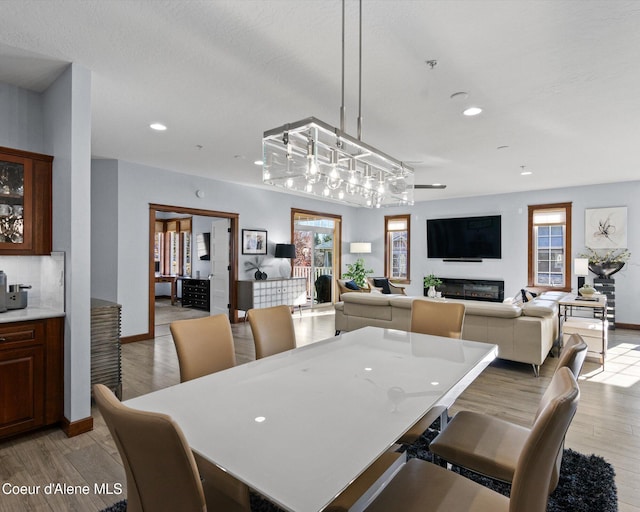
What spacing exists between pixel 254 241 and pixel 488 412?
206 inches

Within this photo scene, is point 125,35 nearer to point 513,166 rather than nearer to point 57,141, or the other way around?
point 57,141

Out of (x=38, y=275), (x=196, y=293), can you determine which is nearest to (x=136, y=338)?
(x=38, y=275)

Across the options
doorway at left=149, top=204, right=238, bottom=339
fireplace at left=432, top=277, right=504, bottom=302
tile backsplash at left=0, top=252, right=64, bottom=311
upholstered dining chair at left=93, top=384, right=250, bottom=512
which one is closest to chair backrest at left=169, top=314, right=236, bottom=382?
upholstered dining chair at left=93, top=384, right=250, bottom=512

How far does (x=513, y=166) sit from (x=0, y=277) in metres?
6.07

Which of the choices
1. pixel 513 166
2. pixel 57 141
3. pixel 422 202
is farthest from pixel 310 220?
pixel 57 141

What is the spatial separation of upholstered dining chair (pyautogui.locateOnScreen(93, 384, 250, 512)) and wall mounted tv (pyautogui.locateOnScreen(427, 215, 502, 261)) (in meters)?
8.15

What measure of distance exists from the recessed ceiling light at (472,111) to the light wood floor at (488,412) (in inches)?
103

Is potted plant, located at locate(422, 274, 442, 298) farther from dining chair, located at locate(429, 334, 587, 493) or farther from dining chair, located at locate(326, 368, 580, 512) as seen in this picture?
dining chair, located at locate(326, 368, 580, 512)

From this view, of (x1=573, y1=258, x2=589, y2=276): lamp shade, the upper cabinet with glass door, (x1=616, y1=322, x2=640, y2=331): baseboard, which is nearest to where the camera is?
the upper cabinet with glass door

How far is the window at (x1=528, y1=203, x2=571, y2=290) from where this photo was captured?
280 inches

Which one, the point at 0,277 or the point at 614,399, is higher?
the point at 0,277

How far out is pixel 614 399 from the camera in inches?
129

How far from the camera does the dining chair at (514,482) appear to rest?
38.7 inches

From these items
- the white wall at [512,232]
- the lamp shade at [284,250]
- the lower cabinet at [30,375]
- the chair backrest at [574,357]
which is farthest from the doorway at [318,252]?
the chair backrest at [574,357]
